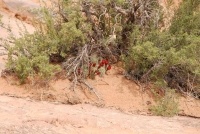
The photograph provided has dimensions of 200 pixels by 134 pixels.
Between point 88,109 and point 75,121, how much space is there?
0.86 metres

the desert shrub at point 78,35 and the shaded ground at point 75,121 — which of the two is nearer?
the shaded ground at point 75,121

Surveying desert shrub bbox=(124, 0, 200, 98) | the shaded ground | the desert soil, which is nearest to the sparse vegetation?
desert shrub bbox=(124, 0, 200, 98)

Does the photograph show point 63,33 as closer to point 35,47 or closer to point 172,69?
point 35,47

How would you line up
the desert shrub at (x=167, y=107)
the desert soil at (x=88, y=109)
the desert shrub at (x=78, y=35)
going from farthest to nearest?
the desert shrub at (x=78, y=35), the desert shrub at (x=167, y=107), the desert soil at (x=88, y=109)

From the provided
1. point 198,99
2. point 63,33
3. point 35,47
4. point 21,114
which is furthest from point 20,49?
point 198,99

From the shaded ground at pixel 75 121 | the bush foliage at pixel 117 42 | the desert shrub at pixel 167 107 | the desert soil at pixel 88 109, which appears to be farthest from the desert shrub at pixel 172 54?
the shaded ground at pixel 75 121

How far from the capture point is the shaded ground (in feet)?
15.5

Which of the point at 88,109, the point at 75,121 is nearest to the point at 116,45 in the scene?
the point at 88,109

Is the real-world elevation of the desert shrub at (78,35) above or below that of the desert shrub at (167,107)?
above

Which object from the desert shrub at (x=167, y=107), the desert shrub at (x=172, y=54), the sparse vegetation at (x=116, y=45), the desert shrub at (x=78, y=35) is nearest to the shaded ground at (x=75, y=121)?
the desert shrub at (x=167, y=107)

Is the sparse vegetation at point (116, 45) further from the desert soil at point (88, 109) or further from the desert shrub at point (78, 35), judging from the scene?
the desert soil at point (88, 109)

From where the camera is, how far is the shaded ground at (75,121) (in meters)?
4.71

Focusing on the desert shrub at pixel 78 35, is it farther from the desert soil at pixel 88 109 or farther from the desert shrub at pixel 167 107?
the desert shrub at pixel 167 107

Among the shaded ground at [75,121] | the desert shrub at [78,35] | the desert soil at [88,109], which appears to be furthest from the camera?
the desert shrub at [78,35]
